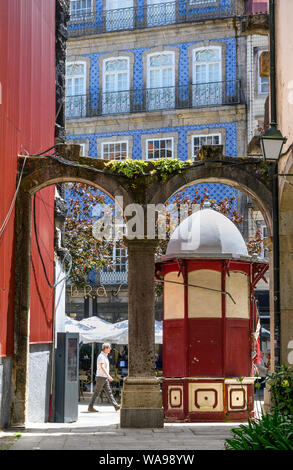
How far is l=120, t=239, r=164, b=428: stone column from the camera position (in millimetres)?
12242

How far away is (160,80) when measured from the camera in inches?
1197

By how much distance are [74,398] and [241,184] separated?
5.40 metres

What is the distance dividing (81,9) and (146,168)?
2045 cm

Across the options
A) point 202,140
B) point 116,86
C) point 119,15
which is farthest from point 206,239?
point 119,15

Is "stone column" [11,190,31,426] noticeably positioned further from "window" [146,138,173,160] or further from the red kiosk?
"window" [146,138,173,160]

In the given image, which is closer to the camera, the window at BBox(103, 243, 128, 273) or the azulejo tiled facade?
the azulejo tiled facade

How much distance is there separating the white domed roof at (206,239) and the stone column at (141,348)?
1.00 m

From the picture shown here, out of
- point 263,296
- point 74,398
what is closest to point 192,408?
point 74,398

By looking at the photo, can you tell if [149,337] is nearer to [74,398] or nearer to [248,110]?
[74,398]

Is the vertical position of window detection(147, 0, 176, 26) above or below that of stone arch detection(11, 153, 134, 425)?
above

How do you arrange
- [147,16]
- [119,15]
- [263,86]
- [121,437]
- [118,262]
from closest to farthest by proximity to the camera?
[121,437] < [263,86] < [118,262] < [147,16] < [119,15]

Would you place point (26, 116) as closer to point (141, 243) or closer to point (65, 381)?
point (141, 243)

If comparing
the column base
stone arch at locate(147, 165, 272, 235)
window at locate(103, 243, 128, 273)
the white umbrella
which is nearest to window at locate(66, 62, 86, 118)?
window at locate(103, 243, 128, 273)

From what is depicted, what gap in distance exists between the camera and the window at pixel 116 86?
3061cm
